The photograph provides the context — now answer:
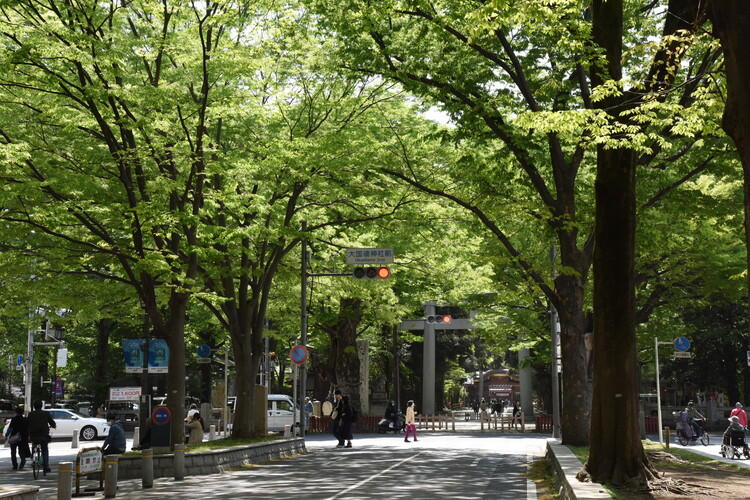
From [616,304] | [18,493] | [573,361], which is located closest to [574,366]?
[573,361]

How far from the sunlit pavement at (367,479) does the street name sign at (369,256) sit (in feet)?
18.3

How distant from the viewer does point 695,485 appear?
43.7 ft

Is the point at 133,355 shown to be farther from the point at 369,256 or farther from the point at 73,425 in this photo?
the point at 73,425

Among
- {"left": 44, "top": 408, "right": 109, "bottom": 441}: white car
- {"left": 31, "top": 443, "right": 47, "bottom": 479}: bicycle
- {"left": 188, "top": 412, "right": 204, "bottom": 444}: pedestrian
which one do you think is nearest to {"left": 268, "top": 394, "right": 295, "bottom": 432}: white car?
{"left": 44, "top": 408, "right": 109, "bottom": 441}: white car

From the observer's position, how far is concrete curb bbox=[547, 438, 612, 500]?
34.9 feet

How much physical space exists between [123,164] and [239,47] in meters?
3.67

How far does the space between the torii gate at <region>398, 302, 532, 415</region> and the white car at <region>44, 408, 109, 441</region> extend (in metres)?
21.5

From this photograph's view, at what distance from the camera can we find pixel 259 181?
23.1 meters

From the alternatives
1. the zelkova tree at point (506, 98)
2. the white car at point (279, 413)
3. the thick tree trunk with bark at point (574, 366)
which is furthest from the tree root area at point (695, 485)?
the white car at point (279, 413)

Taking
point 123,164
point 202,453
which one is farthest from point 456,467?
point 123,164

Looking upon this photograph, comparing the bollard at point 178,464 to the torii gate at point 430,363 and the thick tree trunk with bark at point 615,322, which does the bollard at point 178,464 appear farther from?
the torii gate at point 430,363

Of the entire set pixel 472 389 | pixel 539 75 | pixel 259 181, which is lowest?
pixel 472 389

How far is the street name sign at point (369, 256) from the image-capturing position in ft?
83.7

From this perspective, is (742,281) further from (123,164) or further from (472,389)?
(472,389)
